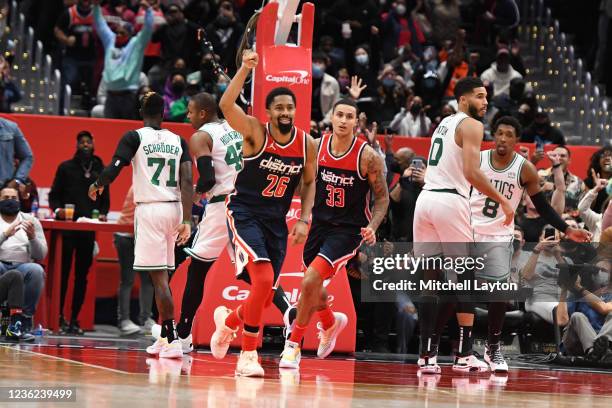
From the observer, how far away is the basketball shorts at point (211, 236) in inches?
473

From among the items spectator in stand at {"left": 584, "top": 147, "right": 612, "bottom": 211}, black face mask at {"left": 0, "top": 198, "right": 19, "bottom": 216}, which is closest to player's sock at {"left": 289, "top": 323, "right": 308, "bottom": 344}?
black face mask at {"left": 0, "top": 198, "right": 19, "bottom": 216}

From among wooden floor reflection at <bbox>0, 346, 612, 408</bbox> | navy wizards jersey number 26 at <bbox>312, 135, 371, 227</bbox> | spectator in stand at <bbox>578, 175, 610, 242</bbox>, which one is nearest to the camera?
wooden floor reflection at <bbox>0, 346, 612, 408</bbox>

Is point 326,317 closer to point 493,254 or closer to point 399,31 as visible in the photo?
point 493,254

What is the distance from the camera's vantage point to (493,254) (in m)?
12.0

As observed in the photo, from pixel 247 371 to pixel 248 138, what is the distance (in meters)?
1.92

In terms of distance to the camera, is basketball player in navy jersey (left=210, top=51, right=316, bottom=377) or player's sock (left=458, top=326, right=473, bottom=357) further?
player's sock (left=458, top=326, right=473, bottom=357)

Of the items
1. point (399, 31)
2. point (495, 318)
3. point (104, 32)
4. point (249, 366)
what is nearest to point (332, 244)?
point (249, 366)

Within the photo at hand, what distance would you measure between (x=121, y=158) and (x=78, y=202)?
13.0 feet

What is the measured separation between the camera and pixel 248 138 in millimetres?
10445

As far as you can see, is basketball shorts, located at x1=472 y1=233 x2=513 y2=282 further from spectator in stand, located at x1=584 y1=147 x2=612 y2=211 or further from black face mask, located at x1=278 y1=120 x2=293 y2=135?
spectator in stand, located at x1=584 y1=147 x2=612 y2=211

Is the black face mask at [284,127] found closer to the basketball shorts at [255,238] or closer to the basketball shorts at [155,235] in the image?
the basketball shorts at [255,238]

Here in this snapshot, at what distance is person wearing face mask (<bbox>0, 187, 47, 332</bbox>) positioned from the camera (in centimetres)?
1383

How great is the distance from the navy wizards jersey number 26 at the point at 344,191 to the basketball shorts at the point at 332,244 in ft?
0.24

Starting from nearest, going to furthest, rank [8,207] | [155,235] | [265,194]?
[265,194], [155,235], [8,207]
